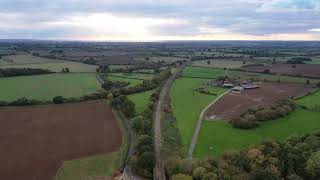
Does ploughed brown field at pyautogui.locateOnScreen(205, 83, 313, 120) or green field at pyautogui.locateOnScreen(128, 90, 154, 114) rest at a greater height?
ploughed brown field at pyautogui.locateOnScreen(205, 83, 313, 120)

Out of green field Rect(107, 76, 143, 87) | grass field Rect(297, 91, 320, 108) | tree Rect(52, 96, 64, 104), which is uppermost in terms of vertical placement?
green field Rect(107, 76, 143, 87)

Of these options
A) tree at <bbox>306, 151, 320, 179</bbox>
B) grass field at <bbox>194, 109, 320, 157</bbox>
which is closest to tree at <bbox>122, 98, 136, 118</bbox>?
grass field at <bbox>194, 109, 320, 157</bbox>

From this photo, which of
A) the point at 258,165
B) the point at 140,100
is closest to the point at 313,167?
the point at 258,165

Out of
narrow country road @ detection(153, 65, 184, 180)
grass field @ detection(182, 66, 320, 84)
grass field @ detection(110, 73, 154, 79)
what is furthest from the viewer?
grass field @ detection(110, 73, 154, 79)

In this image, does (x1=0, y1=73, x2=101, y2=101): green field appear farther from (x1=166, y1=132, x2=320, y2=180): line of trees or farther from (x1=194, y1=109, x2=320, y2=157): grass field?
(x1=166, y1=132, x2=320, y2=180): line of trees

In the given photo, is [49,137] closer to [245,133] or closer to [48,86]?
[245,133]

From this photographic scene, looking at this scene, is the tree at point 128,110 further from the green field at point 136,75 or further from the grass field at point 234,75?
the grass field at point 234,75

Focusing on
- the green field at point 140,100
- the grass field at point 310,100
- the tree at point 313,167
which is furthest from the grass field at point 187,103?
the grass field at point 310,100
